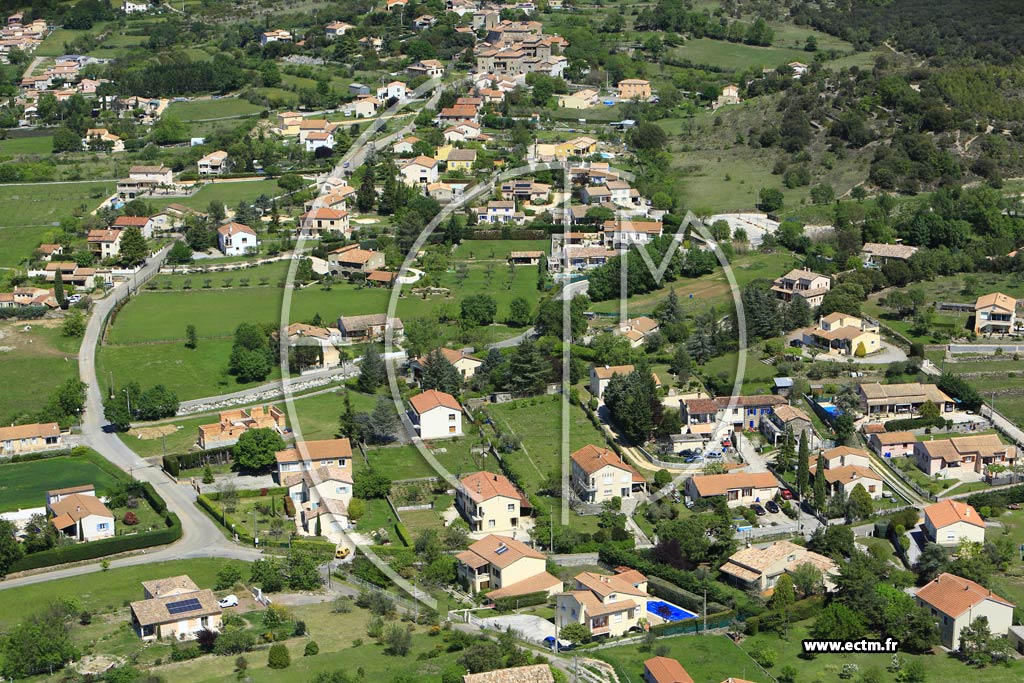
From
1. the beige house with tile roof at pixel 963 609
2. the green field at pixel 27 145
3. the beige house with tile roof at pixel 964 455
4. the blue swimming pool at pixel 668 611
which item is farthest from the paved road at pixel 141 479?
the green field at pixel 27 145

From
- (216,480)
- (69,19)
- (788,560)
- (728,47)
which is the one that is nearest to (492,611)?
(788,560)

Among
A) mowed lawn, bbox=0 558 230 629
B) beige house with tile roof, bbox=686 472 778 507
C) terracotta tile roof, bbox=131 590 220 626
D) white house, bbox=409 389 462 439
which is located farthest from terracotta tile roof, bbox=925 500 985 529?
terracotta tile roof, bbox=131 590 220 626

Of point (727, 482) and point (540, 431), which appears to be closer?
point (727, 482)

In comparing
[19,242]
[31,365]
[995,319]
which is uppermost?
[995,319]

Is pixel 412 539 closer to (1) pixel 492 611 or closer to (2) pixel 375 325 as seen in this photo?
(1) pixel 492 611

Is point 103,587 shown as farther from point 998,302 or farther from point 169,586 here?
point 998,302

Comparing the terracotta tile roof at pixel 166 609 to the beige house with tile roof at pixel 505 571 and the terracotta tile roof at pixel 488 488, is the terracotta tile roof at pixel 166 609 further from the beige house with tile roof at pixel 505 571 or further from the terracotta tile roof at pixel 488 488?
the terracotta tile roof at pixel 488 488

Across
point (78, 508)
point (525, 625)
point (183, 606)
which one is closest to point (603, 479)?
point (525, 625)
